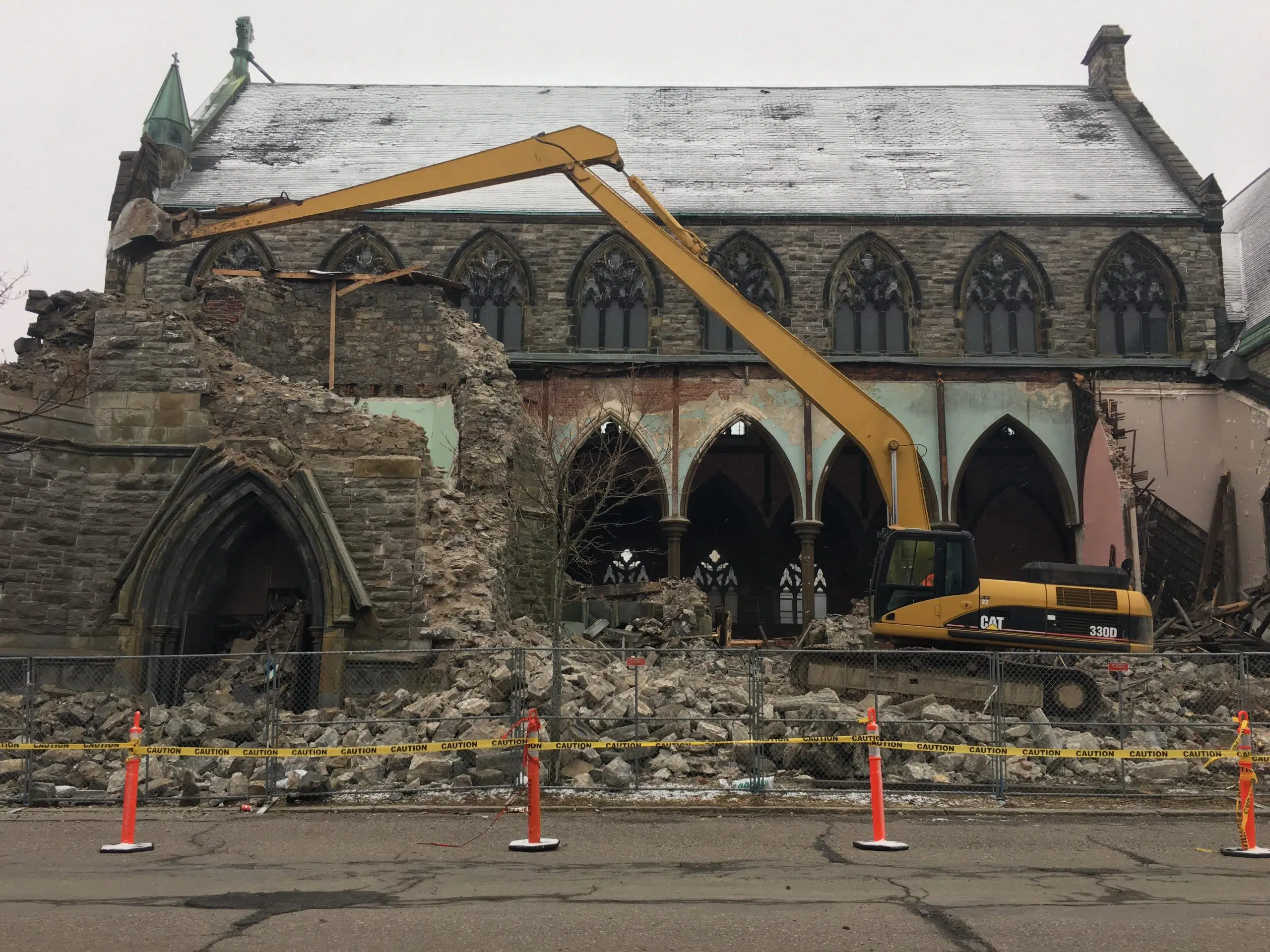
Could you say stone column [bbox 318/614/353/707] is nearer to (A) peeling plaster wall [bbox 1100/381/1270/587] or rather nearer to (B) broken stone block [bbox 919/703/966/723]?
(B) broken stone block [bbox 919/703/966/723]

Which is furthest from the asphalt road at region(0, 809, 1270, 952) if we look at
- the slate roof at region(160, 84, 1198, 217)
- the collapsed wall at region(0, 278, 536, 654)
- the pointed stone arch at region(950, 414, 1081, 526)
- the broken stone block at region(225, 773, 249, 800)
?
the slate roof at region(160, 84, 1198, 217)

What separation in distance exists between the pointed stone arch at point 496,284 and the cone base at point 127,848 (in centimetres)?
2205

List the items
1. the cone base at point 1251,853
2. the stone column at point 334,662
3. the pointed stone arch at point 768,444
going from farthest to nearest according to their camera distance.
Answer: the pointed stone arch at point 768,444, the stone column at point 334,662, the cone base at point 1251,853

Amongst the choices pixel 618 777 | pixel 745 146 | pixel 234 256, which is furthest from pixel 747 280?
pixel 618 777

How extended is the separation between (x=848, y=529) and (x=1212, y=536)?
920 centimetres

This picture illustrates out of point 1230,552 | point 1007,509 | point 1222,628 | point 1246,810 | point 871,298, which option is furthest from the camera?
point 1007,509

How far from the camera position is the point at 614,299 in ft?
100

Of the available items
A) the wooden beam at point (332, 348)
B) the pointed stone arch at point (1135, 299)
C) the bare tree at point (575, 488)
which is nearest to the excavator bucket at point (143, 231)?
the wooden beam at point (332, 348)

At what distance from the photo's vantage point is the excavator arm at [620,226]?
16.7m

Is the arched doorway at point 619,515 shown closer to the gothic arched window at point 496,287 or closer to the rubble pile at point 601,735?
the gothic arched window at point 496,287

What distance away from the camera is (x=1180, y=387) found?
87.7 feet

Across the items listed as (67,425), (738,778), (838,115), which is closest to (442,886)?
(738,778)

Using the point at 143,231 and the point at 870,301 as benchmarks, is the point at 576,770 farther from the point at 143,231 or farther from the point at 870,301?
the point at 870,301

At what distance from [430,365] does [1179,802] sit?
13.1 metres
